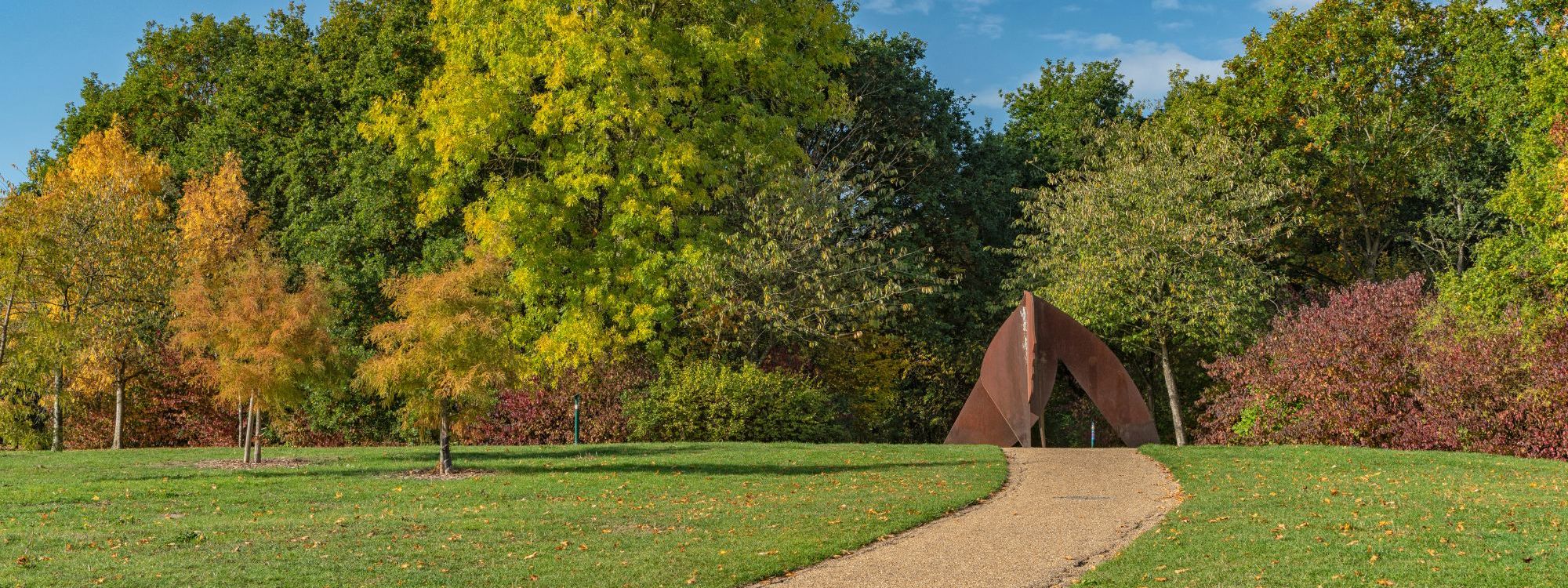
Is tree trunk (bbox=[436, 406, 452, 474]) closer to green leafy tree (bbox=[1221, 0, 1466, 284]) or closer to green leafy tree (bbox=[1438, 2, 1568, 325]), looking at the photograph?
green leafy tree (bbox=[1438, 2, 1568, 325])

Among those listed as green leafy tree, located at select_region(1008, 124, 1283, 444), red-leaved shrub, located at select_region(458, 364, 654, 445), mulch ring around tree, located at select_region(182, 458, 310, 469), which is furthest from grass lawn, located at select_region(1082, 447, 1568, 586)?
mulch ring around tree, located at select_region(182, 458, 310, 469)

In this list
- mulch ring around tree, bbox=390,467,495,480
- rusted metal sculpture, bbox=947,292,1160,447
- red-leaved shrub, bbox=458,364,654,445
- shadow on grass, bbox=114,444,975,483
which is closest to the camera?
mulch ring around tree, bbox=390,467,495,480

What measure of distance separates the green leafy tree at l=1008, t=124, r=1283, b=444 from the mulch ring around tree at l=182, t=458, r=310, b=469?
1830cm

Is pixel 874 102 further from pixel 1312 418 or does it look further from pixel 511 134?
pixel 1312 418

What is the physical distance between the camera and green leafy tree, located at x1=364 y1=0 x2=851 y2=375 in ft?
89.6

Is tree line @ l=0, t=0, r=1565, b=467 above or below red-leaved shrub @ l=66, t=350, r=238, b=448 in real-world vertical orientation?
above

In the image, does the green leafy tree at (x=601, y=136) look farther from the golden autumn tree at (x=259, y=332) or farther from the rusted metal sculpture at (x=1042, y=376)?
the golden autumn tree at (x=259, y=332)

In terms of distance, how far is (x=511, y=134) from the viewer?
95.6 ft

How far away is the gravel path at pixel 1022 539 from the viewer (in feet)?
33.6

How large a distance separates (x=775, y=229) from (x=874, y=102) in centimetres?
727

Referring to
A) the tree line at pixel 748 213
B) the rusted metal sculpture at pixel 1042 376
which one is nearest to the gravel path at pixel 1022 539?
the rusted metal sculpture at pixel 1042 376

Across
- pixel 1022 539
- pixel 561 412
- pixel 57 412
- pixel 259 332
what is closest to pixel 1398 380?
pixel 1022 539

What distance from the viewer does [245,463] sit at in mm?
21188

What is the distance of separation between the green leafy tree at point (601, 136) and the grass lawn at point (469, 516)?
5.92m
